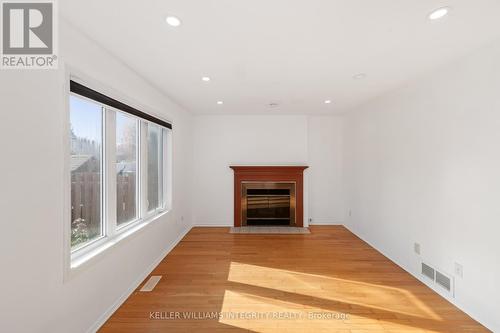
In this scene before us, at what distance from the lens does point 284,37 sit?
195cm

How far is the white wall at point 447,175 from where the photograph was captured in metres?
2.09

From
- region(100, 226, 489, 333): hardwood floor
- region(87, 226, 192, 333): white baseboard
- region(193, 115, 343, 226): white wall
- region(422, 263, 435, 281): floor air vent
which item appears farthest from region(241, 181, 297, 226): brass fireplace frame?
region(422, 263, 435, 281): floor air vent

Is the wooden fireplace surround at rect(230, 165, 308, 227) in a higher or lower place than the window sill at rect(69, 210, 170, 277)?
higher

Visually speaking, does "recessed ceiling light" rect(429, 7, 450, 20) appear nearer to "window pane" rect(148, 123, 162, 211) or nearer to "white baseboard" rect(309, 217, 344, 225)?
"window pane" rect(148, 123, 162, 211)

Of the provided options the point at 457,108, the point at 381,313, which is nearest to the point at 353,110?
the point at 457,108

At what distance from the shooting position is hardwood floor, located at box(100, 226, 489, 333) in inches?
83.7

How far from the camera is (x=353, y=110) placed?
192 inches

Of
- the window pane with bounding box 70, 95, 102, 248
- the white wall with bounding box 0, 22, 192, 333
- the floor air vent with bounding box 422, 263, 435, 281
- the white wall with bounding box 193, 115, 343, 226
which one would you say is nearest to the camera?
the white wall with bounding box 0, 22, 192, 333

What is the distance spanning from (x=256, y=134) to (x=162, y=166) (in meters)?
2.23

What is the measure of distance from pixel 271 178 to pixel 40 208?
4.16 meters

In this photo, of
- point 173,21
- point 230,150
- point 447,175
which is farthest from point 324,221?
point 173,21

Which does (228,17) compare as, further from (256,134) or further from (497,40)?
(256,134)

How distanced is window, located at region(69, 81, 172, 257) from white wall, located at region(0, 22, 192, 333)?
0.25m

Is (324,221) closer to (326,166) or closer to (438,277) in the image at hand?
(326,166)
